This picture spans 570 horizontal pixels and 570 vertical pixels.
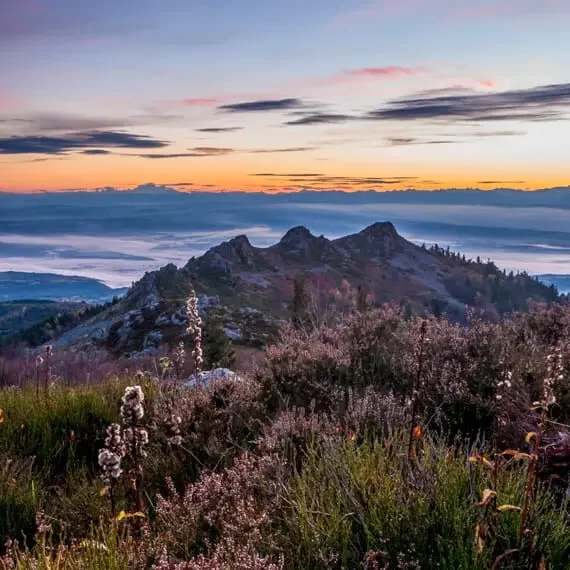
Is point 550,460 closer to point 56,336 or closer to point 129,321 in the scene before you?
point 129,321

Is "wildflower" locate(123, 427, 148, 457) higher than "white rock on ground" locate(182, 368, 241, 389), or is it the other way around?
"wildflower" locate(123, 427, 148, 457)

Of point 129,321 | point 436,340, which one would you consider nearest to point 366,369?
point 436,340

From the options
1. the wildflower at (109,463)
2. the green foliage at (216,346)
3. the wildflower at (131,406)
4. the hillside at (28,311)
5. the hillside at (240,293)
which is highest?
the wildflower at (131,406)

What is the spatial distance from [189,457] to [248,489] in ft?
5.57

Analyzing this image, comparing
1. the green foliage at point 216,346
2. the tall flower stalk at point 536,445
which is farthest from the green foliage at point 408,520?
the green foliage at point 216,346

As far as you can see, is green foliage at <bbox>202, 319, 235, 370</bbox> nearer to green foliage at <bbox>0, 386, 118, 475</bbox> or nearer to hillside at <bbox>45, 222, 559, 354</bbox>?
green foliage at <bbox>0, 386, 118, 475</bbox>

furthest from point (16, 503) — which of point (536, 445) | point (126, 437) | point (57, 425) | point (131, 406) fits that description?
point (536, 445)

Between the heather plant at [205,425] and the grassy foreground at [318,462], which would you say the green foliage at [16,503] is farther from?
the heather plant at [205,425]

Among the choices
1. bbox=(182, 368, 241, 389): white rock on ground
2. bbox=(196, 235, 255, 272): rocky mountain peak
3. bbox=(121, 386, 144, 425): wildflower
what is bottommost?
bbox=(196, 235, 255, 272): rocky mountain peak

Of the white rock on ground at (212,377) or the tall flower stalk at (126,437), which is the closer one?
the tall flower stalk at (126,437)

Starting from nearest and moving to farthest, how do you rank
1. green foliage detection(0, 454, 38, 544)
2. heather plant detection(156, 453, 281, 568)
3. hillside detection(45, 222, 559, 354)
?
1. heather plant detection(156, 453, 281, 568)
2. green foliage detection(0, 454, 38, 544)
3. hillside detection(45, 222, 559, 354)

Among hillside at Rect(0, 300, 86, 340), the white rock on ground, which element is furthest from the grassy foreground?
hillside at Rect(0, 300, 86, 340)

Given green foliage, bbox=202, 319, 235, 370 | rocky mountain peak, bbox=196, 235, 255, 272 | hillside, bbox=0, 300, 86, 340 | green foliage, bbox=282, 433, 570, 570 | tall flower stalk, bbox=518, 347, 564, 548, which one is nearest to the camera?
tall flower stalk, bbox=518, 347, 564, 548

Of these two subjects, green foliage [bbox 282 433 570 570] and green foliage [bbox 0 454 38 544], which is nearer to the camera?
green foliage [bbox 282 433 570 570]
